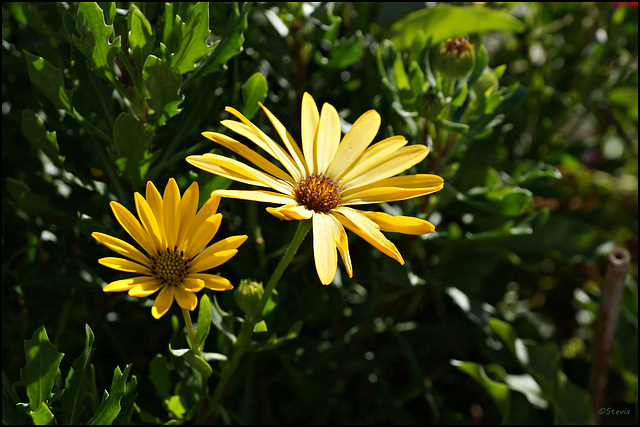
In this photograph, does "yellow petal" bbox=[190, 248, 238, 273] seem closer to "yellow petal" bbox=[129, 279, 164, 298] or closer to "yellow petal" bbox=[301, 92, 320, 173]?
"yellow petal" bbox=[129, 279, 164, 298]

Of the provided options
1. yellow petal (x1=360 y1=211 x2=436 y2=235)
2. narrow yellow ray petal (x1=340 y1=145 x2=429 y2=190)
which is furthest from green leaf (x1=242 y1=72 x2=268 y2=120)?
yellow petal (x1=360 y1=211 x2=436 y2=235)

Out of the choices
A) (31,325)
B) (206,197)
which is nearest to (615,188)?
(206,197)

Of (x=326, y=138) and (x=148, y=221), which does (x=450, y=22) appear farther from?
(x=148, y=221)

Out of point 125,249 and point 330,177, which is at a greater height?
point 330,177

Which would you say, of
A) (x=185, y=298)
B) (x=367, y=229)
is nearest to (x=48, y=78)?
(x=185, y=298)

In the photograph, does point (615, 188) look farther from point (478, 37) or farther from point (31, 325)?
point (31, 325)

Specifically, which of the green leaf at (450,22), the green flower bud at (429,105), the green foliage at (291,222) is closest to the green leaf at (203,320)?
the green foliage at (291,222)
